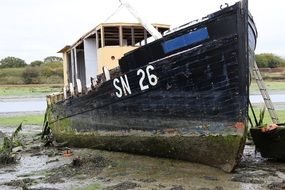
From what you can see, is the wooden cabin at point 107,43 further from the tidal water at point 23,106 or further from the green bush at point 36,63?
the green bush at point 36,63

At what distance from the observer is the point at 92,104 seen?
35.3ft

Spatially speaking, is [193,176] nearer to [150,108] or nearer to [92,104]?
[150,108]

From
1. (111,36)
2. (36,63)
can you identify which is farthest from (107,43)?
(36,63)

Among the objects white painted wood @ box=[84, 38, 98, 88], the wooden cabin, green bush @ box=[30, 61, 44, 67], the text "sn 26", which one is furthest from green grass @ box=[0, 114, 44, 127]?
green bush @ box=[30, 61, 44, 67]

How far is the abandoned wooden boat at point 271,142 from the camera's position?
355 inches

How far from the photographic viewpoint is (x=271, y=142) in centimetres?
929

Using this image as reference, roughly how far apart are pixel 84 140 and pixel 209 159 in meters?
4.10

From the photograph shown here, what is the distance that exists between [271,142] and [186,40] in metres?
2.67

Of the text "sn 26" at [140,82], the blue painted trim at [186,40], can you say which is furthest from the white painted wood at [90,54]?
the blue painted trim at [186,40]

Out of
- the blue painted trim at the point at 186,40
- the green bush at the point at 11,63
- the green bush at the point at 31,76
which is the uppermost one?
the green bush at the point at 11,63

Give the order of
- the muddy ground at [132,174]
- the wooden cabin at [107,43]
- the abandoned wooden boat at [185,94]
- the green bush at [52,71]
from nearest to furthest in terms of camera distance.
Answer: the muddy ground at [132,174], the abandoned wooden boat at [185,94], the wooden cabin at [107,43], the green bush at [52,71]

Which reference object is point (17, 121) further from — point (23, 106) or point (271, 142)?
point (271, 142)

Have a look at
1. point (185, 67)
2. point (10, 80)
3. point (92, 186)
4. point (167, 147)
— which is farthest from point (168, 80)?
point (10, 80)

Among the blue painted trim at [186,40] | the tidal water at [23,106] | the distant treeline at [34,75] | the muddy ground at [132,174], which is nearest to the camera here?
the muddy ground at [132,174]
